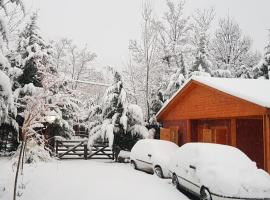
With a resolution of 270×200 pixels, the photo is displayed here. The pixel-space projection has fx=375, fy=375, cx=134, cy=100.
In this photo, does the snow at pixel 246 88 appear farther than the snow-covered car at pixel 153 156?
No

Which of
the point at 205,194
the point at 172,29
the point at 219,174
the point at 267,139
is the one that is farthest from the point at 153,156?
the point at 172,29

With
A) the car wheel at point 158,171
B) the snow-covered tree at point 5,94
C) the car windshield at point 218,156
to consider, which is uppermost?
the snow-covered tree at point 5,94

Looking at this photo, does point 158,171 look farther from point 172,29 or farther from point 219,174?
point 172,29

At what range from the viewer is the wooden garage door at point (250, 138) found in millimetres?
17266

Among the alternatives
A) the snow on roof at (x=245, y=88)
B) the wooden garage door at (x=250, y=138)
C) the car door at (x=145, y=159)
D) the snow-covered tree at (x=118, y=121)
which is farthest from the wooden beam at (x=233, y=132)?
the snow-covered tree at (x=118, y=121)

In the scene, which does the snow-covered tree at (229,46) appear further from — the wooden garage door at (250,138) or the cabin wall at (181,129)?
the wooden garage door at (250,138)

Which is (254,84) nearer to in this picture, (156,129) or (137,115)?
(137,115)

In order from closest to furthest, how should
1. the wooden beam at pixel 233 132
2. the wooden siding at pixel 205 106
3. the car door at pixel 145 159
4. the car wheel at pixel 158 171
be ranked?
Result: 1. the wooden siding at pixel 205 106
2. the car wheel at pixel 158 171
3. the wooden beam at pixel 233 132
4. the car door at pixel 145 159

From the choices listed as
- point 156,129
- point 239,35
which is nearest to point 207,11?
point 239,35

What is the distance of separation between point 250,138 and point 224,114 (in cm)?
264

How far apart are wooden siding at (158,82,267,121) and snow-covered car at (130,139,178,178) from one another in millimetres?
2354

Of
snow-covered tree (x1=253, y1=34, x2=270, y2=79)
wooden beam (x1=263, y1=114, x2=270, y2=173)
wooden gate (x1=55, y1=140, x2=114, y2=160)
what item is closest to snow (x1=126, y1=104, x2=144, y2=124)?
wooden gate (x1=55, y1=140, x2=114, y2=160)

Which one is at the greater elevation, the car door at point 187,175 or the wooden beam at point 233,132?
the wooden beam at point 233,132

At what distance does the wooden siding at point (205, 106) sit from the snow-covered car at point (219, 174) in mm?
2409
